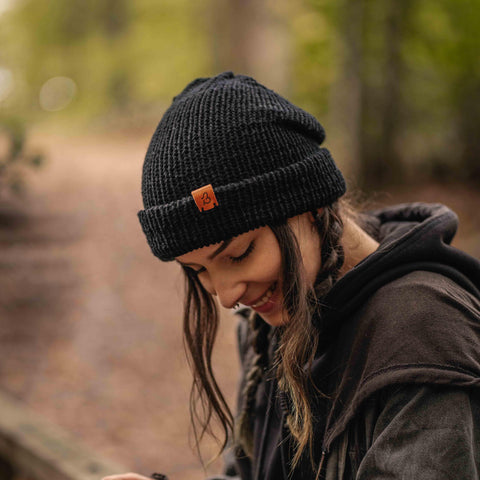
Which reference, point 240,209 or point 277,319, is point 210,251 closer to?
point 240,209

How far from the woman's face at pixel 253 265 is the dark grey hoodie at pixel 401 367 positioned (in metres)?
0.14

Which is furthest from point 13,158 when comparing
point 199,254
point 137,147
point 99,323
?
point 137,147

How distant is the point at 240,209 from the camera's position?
4.71 feet

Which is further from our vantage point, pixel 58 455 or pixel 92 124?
pixel 92 124

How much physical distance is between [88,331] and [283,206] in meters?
4.46

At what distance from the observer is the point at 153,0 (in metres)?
12.7

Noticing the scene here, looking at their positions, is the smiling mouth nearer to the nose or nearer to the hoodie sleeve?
the nose

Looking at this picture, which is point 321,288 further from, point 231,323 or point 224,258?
point 231,323

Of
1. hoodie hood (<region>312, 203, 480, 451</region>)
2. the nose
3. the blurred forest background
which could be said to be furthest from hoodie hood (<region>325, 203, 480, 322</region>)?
the blurred forest background

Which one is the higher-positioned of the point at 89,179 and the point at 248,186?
the point at 248,186

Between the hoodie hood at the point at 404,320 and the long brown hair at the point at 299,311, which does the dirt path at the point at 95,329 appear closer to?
the long brown hair at the point at 299,311

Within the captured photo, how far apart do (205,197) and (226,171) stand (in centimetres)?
8

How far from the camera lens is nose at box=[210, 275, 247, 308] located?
1.50 metres

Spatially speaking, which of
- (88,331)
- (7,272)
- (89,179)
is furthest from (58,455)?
(89,179)
